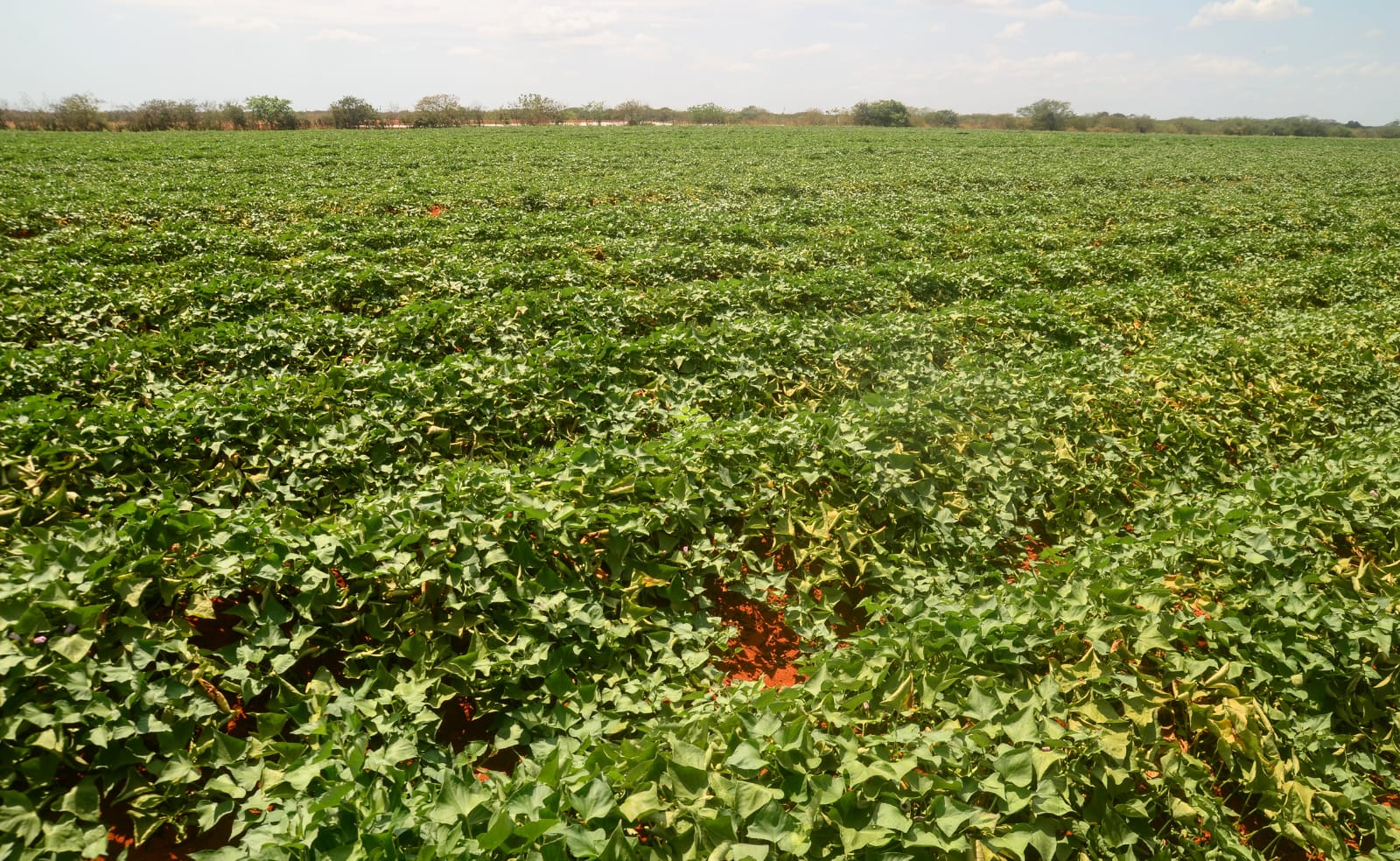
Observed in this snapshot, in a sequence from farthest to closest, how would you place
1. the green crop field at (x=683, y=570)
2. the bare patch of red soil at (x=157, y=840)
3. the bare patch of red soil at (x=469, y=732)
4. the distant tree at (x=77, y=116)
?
the distant tree at (x=77, y=116), the bare patch of red soil at (x=469, y=732), the bare patch of red soil at (x=157, y=840), the green crop field at (x=683, y=570)

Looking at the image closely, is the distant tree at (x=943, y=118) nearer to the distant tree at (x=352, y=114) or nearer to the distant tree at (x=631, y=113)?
the distant tree at (x=631, y=113)

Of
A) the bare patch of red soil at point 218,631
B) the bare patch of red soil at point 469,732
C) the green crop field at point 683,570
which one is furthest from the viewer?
the bare patch of red soil at point 218,631

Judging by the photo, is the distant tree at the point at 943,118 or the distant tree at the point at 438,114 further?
the distant tree at the point at 943,118

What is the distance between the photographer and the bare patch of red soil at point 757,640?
445 centimetres

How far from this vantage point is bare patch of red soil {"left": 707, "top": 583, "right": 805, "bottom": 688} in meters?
4.45

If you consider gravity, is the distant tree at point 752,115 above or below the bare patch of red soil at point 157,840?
above

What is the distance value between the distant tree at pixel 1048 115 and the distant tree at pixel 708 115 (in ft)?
140

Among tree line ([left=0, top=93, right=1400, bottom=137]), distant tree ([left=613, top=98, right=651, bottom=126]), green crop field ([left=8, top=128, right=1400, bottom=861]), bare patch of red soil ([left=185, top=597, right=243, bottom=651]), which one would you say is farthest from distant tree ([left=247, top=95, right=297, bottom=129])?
bare patch of red soil ([left=185, top=597, right=243, bottom=651])

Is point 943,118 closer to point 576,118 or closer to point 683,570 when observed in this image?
point 576,118

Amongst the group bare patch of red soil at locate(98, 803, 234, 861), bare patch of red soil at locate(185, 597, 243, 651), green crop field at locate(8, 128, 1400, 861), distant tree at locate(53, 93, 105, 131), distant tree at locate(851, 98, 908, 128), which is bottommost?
bare patch of red soil at locate(98, 803, 234, 861)

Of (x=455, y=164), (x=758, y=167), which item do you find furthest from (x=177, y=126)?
(x=758, y=167)

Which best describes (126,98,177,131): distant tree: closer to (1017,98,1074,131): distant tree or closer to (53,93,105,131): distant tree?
(53,93,105,131): distant tree

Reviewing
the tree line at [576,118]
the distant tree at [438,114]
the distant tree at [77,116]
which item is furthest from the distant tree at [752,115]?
the distant tree at [77,116]

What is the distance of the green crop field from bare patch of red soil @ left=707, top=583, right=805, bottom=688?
36 millimetres
